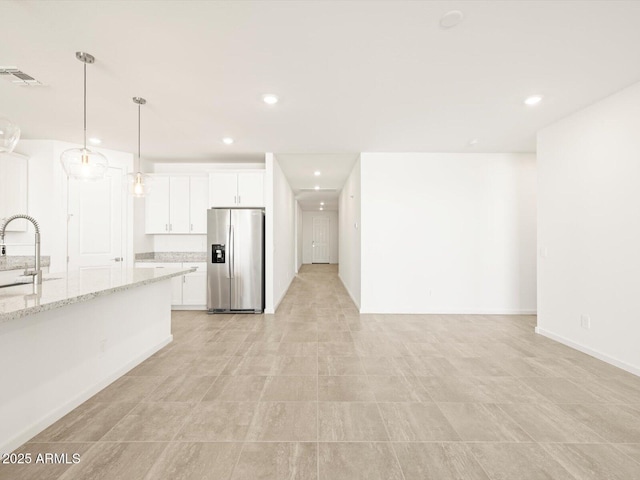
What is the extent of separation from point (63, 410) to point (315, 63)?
10.7 feet

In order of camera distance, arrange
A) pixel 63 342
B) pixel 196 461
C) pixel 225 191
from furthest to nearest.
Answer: pixel 225 191 → pixel 63 342 → pixel 196 461

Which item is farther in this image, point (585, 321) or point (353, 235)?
point (353, 235)

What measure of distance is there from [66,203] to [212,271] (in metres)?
2.38

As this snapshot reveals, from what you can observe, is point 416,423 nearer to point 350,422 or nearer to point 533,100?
point 350,422

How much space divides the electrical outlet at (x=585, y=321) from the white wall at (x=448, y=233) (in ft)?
5.25

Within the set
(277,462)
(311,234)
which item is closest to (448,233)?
(277,462)

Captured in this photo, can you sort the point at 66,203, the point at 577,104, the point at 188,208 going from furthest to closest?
1. the point at 188,208
2. the point at 66,203
3. the point at 577,104

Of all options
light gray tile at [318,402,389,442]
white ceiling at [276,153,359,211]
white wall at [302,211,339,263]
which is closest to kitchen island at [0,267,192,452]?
light gray tile at [318,402,389,442]

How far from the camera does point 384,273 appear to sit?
4.93 meters

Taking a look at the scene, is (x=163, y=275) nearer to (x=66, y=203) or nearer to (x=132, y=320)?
(x=132, y=320)

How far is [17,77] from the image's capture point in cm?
255

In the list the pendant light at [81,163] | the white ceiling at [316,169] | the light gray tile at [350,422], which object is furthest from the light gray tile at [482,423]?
the white ceiling at [316,169]

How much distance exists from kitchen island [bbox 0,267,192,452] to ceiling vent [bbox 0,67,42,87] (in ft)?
5.97

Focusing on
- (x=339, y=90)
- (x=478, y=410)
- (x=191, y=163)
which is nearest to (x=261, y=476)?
(x=478, y=410)
